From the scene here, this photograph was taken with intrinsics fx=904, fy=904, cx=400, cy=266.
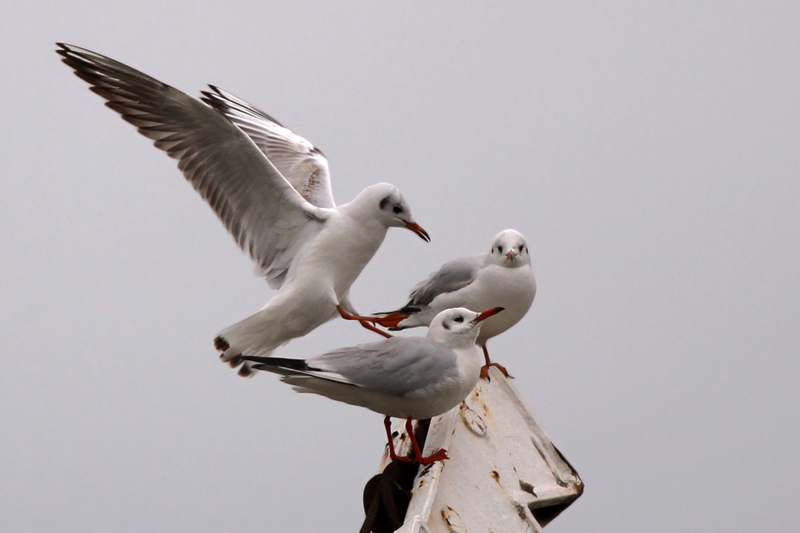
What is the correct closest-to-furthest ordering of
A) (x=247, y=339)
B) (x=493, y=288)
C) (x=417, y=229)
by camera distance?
(x=417, y=229) → (x=493, y=288) → (x=247, y=339)

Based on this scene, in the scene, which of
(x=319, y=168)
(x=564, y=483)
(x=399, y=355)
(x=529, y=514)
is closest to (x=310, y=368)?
(x=399, y=355)

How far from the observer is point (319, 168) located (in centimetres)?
425

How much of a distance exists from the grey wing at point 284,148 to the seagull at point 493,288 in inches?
30.2

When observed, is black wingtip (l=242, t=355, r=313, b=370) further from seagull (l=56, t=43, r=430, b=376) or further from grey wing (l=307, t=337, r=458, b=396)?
seagull (l=56, t=43, r=430, b=376)

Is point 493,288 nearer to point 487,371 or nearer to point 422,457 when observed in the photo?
point 487,371

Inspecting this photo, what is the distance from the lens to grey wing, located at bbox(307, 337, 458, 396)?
252 centimetres

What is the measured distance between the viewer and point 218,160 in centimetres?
347

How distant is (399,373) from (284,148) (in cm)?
219

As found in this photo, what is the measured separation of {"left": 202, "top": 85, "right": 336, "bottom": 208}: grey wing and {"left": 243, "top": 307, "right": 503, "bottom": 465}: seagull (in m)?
1.44

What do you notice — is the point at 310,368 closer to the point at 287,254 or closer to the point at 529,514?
the point at 529,514

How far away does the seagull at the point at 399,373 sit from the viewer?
8.19 ft

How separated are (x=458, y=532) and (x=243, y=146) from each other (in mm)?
1692

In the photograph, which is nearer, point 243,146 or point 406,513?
point 406,513

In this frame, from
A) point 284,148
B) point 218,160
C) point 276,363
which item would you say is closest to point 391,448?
point 276,363
